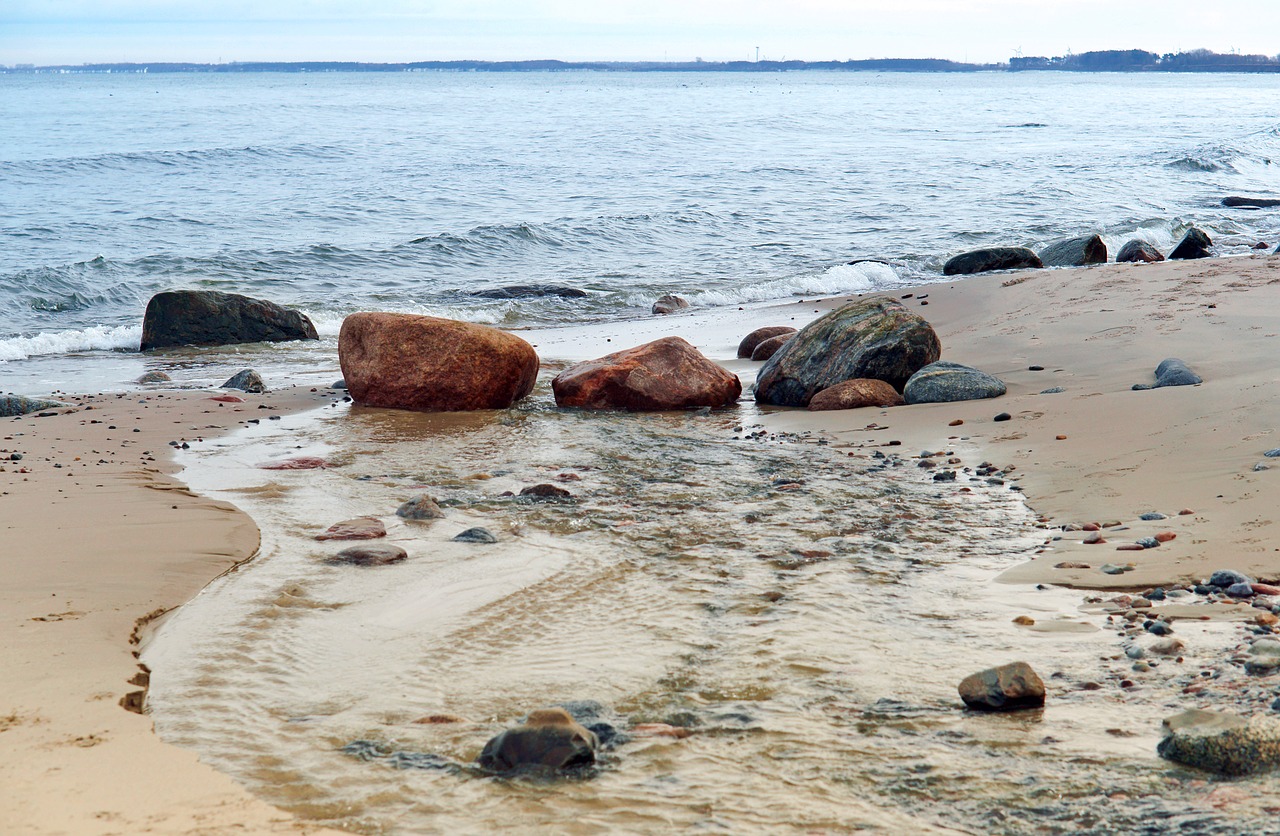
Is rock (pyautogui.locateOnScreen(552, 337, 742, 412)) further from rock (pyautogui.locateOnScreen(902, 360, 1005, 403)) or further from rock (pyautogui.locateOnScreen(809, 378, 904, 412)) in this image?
rock (pyautogui.locateOnScreen(902, 360, 1005, 403))

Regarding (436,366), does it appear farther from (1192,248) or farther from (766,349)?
(1192,248)

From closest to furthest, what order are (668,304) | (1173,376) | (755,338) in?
(1173,376), (755,338), (668,304)

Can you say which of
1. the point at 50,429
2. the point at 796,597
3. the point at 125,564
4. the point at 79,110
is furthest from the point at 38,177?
the point at 79,110

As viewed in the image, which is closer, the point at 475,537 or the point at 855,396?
the point at 475,537

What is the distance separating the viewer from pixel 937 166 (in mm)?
35844

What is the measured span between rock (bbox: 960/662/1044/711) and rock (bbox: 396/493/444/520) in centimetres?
320

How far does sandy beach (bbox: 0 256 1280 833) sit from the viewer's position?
9.98 feet

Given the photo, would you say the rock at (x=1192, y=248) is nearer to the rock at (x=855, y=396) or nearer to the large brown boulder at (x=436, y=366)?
the rock at (x=855, y=396)

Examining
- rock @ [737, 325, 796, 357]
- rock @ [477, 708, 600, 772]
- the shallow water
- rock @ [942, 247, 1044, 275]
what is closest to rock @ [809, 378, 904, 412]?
the shallow water

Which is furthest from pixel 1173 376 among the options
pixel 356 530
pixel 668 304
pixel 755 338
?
pixel 668 304

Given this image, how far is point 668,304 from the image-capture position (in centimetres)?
1549

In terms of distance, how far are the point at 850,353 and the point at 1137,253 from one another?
10.7m

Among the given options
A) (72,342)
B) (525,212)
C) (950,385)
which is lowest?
(72,342)

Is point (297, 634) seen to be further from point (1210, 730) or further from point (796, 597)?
point (1210, 730)
